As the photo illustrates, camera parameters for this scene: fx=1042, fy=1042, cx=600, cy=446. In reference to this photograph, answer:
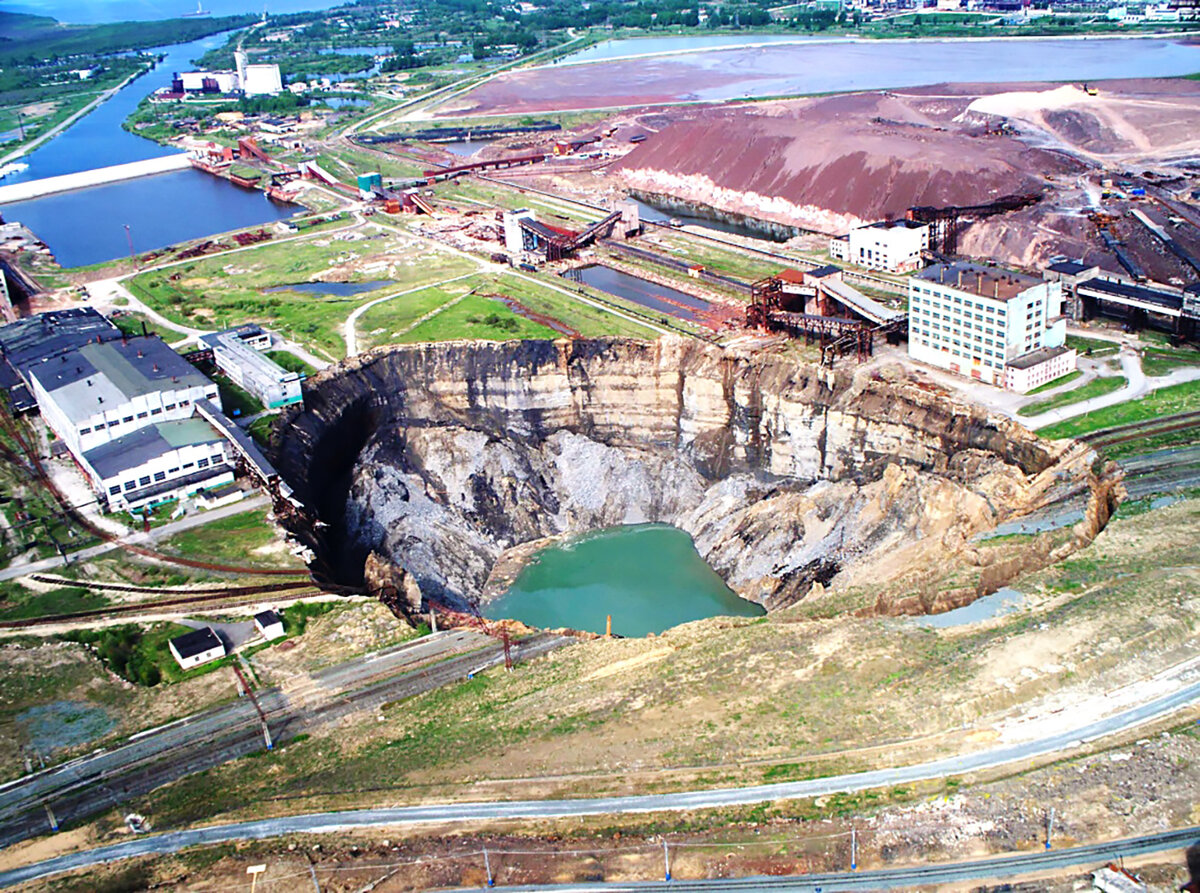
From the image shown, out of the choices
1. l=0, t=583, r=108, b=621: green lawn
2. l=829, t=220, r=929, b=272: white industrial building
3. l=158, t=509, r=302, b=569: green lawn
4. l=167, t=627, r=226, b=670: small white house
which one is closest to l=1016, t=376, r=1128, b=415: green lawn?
l=829, t=220, r=929, b=272: white industrial building

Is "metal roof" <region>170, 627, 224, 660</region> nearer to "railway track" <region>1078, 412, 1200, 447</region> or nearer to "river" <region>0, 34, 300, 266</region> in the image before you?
"railway track" <region>1078, 412, 1200, 447</region>

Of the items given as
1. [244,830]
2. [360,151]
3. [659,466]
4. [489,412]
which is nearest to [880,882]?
[244,830]

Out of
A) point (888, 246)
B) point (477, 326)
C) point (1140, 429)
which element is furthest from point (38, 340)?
point (1140, 429)

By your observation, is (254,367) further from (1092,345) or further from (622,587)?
(1092,345)

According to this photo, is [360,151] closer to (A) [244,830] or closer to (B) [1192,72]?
(B) [1192,72]

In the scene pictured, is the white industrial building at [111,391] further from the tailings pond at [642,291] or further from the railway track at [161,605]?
the tailings pond at [642,291]

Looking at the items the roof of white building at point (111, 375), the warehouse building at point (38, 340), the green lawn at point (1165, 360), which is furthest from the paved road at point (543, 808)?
the warehouse building at point (38, 340)
